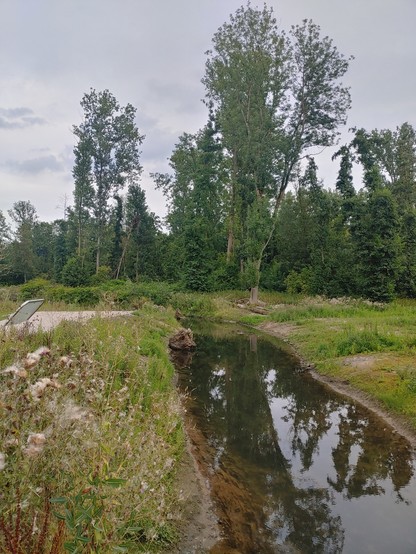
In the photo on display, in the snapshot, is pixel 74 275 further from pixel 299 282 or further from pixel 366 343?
pixel 366 343

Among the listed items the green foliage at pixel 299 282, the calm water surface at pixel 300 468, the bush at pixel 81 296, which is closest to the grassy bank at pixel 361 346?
the calm water surface at pixel 300 468

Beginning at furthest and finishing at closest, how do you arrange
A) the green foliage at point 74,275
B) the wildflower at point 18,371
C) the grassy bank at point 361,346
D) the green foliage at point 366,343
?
the green foliage at point 74,275 → the green foliage at point 366,343 → the grassy bank at point 361,346 → the wildflower at point 18,371

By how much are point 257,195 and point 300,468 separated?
25.6m

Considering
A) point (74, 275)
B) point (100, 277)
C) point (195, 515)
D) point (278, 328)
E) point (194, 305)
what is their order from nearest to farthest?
1. point (195, 515)
2. point (278, 328)
3. point (194, 305)
4. point (100, 277)
5. point (74, 275)

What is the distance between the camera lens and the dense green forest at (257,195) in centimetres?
2972

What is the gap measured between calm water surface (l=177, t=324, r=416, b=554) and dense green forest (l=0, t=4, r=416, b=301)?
17.1 meters

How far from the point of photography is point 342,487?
5.88 metres

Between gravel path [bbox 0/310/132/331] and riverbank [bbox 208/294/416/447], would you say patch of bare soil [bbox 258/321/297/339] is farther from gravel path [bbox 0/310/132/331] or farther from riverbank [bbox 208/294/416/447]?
gravel path [bbox 0/310/132/331]

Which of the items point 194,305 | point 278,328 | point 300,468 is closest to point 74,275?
point 194,305

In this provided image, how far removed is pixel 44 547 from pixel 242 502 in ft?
11.3

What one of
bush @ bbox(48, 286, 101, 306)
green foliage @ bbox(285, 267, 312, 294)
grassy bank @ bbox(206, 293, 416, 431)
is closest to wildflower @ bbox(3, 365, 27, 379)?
grassy bank @ bbox(206, 293, 416, 431)

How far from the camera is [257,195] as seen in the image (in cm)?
3022

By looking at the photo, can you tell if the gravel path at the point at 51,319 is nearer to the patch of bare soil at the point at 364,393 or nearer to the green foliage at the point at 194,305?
the patch of bare soil at the point at 364,393

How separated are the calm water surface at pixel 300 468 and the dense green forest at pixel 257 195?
17.1m
